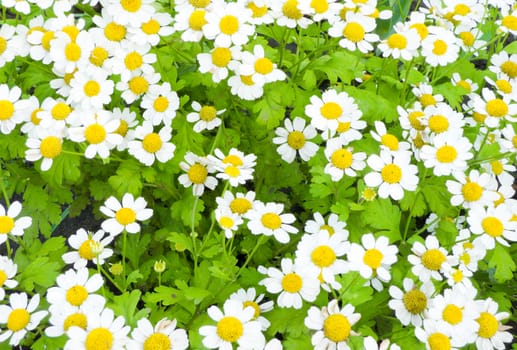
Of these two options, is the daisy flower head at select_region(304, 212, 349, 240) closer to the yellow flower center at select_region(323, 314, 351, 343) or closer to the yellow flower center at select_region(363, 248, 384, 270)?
the yellow flower center at select_region(363, 248, 384, 270)

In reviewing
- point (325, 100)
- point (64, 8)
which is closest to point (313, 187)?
point (325, 100)

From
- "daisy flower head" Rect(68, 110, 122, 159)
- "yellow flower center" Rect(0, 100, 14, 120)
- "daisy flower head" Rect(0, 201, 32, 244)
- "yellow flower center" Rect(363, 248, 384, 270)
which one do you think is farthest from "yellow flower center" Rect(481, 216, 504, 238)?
"yellow flower center" Rect(0, 100, 14, 120)

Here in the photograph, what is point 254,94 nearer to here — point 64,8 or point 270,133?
point 270,133

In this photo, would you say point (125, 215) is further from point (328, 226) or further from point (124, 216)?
point (328, 226)

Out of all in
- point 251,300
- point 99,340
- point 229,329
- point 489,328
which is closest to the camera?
point 99,340

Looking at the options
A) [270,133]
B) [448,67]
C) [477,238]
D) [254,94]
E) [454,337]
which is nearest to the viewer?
[454,337]

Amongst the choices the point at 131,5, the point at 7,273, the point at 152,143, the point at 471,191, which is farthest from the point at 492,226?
the point at 7,273
